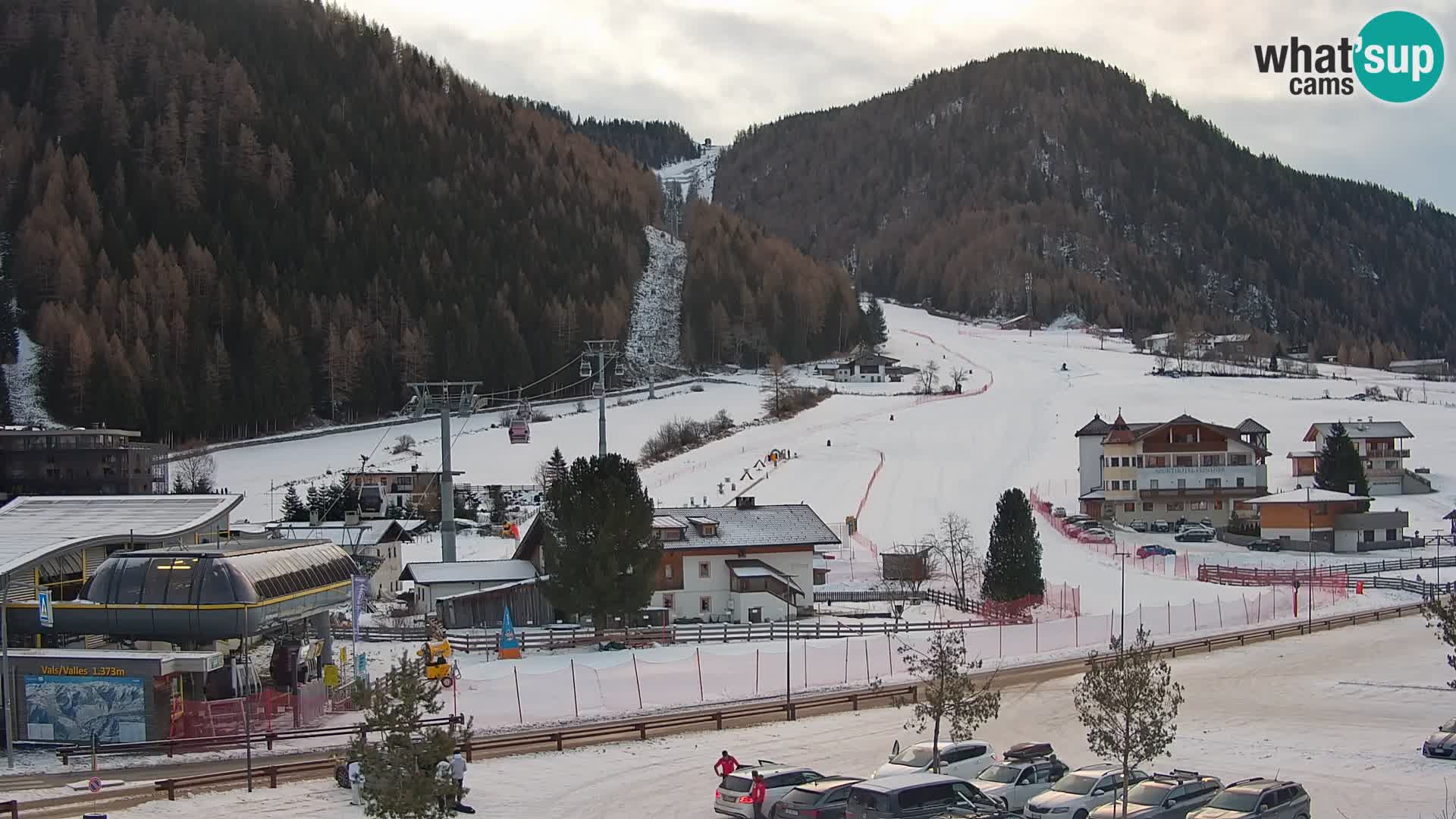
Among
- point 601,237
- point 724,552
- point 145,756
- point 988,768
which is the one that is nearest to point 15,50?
point 601,237

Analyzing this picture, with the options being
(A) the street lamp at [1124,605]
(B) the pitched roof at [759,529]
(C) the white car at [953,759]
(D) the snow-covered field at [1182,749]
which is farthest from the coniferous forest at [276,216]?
(C) the white car at [953,759]

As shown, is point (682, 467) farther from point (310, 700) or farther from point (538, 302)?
point (538, 302)

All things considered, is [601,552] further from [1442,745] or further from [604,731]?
[1442,745]

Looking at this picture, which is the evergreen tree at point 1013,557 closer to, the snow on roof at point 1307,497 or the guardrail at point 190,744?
the snow on roof at point 1307,497

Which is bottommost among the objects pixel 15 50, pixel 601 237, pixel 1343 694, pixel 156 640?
pixel 1343 694

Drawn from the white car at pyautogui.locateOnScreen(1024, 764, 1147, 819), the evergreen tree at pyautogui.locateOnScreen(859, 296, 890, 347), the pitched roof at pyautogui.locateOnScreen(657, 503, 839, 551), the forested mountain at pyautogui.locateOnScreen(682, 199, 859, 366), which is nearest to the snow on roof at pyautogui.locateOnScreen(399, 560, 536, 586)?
the pitched roof at pyautogui.locateOnScreen(657, 503, 839, 551)
